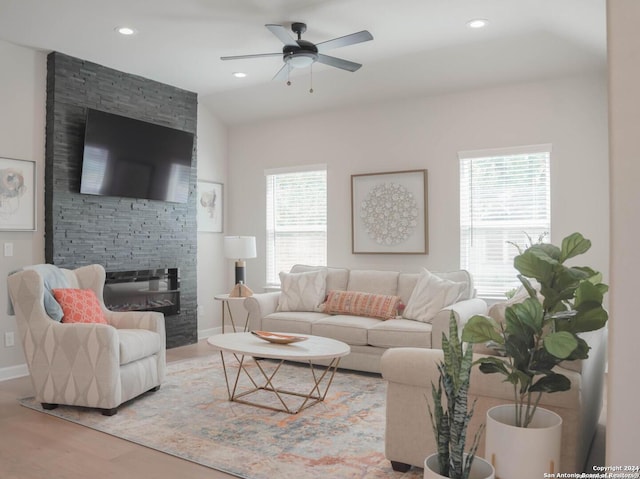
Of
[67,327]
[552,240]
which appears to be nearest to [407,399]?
[67,327]

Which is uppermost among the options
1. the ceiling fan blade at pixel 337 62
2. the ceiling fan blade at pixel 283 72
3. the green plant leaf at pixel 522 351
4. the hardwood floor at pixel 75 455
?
the ceiling fan blade at pixel 283 72

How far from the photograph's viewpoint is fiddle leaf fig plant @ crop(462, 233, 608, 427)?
2.09 m

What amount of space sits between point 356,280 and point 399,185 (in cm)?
109

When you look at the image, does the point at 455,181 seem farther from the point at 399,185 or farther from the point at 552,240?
the point at 552,240

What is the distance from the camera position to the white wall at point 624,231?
4.65ft

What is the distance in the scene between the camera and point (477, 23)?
13.3ft

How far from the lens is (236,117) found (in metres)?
6.57

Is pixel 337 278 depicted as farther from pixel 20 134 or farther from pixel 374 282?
pixel 20 134

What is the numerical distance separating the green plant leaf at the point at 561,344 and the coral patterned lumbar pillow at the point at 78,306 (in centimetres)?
316

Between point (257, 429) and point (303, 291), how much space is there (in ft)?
7.38

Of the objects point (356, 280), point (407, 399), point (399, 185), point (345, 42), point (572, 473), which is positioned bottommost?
point (572, 473)

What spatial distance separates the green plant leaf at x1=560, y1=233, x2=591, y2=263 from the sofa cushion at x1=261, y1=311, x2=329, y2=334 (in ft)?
9.82

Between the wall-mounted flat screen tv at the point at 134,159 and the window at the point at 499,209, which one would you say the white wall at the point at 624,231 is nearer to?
the window at the point at 499,209

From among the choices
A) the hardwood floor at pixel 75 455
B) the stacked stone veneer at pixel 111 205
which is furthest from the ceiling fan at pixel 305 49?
the hardwood floor at pixel 75 455
